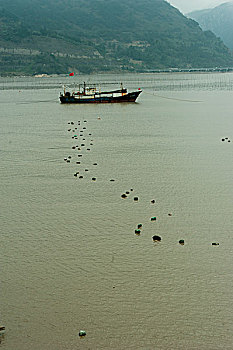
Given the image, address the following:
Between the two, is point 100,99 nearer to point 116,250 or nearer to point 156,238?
point 156,238

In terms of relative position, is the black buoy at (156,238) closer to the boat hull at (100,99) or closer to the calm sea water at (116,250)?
the calm sea water at (116,250)

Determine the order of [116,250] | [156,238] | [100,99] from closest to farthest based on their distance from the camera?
[116,250] → [156,238] → [100,99]

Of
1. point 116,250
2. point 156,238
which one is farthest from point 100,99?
point 116,250

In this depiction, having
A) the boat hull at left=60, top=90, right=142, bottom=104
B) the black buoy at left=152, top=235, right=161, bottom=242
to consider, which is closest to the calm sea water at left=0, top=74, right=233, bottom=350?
the black buoy at left=152, top=235, right=161, bottom=242

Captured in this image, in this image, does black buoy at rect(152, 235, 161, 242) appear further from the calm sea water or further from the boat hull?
the boat hull

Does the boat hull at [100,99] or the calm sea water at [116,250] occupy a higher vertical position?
the boat hull at [100,99]

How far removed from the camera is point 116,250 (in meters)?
15.0

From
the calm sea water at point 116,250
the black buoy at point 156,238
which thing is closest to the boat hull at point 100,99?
the calm sea water at point 116,250

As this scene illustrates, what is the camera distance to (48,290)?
41.2 feet

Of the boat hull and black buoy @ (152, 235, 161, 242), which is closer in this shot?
black buoy @ (152, 235, 161, 242)

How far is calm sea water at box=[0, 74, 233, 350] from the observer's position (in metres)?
10.8

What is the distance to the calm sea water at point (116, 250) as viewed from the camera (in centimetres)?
1082

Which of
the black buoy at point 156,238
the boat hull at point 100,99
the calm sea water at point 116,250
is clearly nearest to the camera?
the calm sea water at point 116,250

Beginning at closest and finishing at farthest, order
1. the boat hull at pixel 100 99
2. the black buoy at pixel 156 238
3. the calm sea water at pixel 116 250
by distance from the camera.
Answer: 1. the calm sea water at pixel 116 250
2. the black buoy at pixel 156 238
3. the boat hull at pixel 100 99
